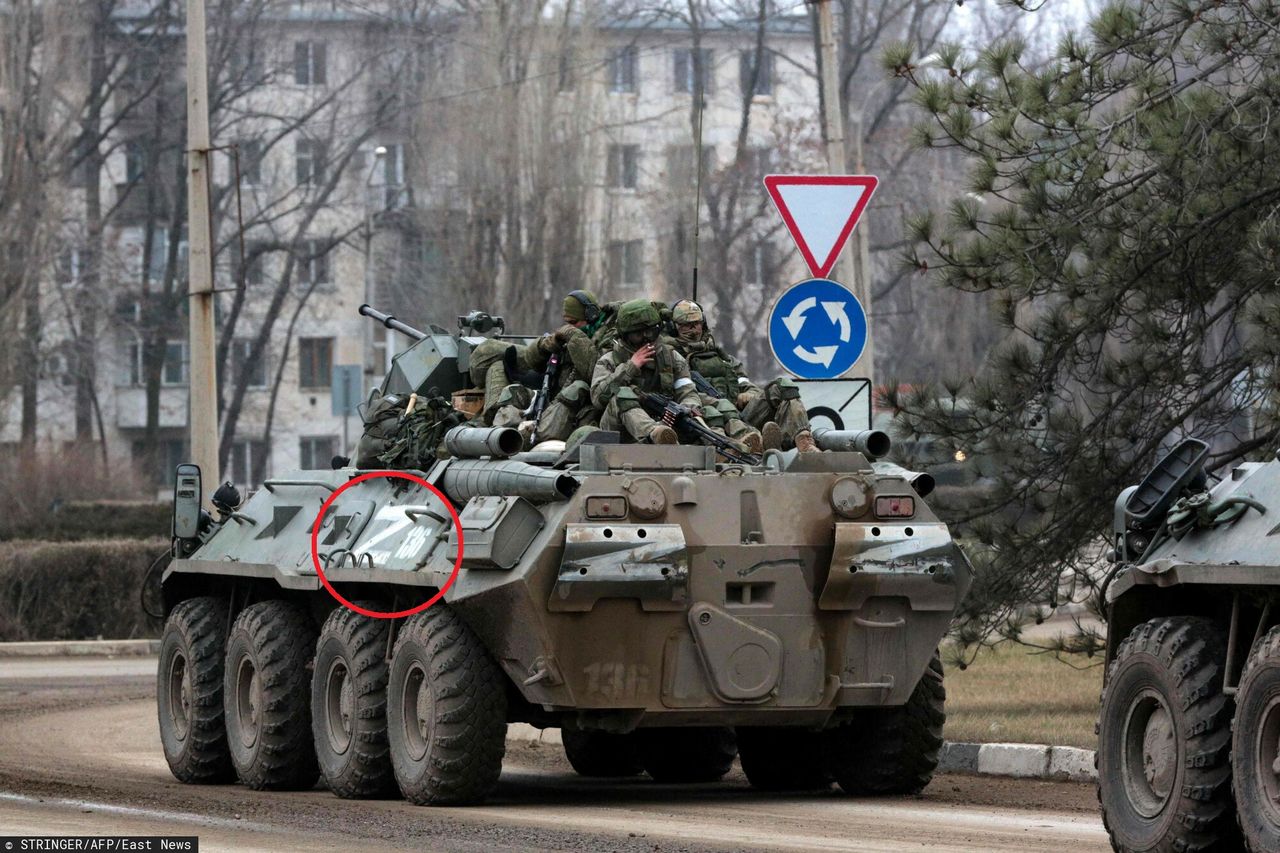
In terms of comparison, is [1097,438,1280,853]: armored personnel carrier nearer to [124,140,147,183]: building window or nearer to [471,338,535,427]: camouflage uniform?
[471,338,535,427]: camouflage uniform

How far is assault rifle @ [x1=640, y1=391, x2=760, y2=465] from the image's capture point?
498 inches

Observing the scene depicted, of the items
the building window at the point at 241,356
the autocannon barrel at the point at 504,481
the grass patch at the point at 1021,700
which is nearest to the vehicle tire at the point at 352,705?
the autocannon barrel at the point at 504,481

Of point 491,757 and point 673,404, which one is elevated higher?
point 673,404

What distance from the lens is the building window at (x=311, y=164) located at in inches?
2185

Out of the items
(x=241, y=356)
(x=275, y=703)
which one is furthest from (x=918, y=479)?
(x=241, y=356)

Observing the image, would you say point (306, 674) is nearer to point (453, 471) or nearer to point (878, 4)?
point (453, 471)

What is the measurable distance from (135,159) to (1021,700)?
44.4 metres

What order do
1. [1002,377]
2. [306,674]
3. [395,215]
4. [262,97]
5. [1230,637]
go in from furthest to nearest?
[262,97], [395,215], [1002,377], [306,674], [1230,637]

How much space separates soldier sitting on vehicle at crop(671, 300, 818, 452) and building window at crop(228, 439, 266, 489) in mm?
49748

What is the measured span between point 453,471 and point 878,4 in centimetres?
4426

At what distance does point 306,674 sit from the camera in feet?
47.0

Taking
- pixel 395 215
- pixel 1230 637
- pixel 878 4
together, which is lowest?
pixel 1230 637

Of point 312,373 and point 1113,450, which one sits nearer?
point 1113,450

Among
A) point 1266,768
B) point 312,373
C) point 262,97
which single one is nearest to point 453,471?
point 1266,768
